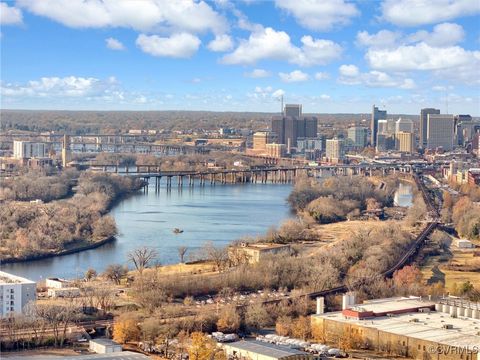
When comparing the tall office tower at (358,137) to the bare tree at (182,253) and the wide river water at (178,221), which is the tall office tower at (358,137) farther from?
the bare tree at (182,253)

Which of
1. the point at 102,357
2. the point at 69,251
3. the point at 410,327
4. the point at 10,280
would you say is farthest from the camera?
the point at 69,251

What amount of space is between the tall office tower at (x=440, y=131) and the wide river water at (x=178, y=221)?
54.5 feet

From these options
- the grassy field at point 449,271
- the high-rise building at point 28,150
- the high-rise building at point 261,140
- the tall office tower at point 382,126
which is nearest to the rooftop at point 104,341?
the grassy field at point 449,271

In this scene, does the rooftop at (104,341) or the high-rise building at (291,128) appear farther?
the high-rise building at (291,128)

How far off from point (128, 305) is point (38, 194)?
10301 millimetres

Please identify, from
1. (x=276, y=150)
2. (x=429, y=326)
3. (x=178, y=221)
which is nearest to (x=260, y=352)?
(x=429, y=326)

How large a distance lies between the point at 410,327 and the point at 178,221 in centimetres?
831

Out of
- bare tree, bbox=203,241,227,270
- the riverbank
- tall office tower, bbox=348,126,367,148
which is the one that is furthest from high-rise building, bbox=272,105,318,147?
bare tree, bbox=203,241,227,270

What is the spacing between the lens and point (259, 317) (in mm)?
7914

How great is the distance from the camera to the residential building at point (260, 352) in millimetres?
6426

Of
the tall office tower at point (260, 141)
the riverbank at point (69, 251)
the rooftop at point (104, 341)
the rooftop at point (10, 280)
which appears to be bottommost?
the riverbank at point (69, 251)

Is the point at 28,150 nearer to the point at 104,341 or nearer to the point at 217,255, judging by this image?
the point at 217,255

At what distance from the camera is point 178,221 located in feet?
50.4

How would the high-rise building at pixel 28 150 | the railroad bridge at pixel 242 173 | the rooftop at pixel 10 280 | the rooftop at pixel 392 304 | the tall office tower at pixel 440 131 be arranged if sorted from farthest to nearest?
the tall office tower at pixel 440 131 < the high-rise building at pixel 28 150 < the railroad bridge at pixel 242 173 < the rooftop at pixel 10 280 < the rooftop at pixel 392 304
